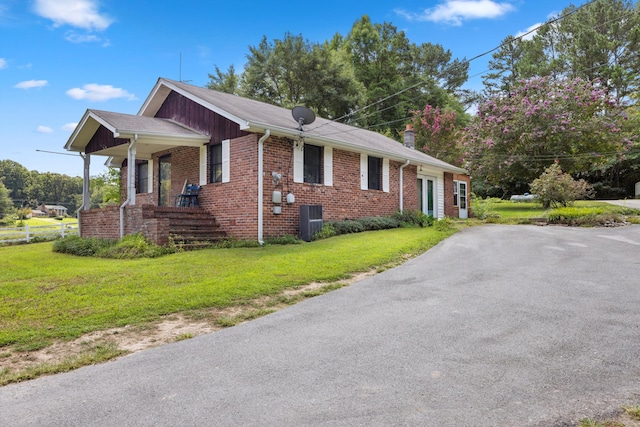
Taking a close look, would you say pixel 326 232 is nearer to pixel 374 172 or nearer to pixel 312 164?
pixel 312 164

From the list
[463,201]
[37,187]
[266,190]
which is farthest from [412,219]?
[37,187]

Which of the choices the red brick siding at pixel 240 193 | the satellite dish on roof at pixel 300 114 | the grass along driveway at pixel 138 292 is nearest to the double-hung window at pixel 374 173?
the satellite dish on roof at pixel 300 114

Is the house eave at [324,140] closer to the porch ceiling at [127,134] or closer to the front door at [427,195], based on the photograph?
the front door at [427,195]

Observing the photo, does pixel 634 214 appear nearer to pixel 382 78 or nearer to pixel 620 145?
pixel 620 145

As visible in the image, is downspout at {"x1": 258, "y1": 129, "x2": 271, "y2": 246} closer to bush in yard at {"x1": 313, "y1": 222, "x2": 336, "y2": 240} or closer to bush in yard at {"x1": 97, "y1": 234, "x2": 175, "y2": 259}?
bush in yard at {"x1": 313, "y1": 222, "x2": 336, "y2": 240}

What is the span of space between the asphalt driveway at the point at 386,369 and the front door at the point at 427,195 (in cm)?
1289

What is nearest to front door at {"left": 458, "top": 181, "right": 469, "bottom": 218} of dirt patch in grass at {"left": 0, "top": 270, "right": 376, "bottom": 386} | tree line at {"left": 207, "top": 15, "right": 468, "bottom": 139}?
tree line at {"left": 207, "top": 15, "right": 468, "bottom": 139}

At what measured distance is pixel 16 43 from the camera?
13.0m

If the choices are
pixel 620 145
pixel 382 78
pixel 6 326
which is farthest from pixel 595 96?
→ pixel 6 326

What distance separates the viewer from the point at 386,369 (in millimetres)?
3006

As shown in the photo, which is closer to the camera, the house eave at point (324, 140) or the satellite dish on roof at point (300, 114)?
the house eave at point (324, 140)

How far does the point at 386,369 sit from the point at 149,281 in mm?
4498

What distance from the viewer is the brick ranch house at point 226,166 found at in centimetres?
1083

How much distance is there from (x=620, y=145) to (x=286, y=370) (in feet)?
79.2
